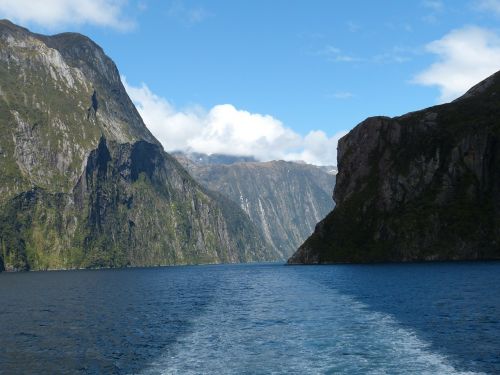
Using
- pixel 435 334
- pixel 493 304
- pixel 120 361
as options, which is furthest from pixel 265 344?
pixel 493 304

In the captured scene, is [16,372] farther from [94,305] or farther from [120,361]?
[94,305]

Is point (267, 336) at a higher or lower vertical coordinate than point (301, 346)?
lower

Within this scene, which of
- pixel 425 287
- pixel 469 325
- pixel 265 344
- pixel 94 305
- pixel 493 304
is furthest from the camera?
pixel 425 287

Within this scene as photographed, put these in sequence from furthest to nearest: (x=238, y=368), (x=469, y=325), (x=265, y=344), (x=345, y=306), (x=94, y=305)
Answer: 1. (x=94, y=305)
2. (x=345, y=306)
3. (x=469, y=325)
4. (x=265, y=344)
5. (x=238, y=368)

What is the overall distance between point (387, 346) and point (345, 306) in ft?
107

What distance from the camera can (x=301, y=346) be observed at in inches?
1996

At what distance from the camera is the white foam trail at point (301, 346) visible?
1689 inches

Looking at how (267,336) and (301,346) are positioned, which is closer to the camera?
(301,346)

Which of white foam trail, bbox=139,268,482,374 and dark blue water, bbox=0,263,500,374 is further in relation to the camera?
dark blue water, bbox=0,263,500,374

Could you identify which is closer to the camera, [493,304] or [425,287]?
[493,304]

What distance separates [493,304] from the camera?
244 ft

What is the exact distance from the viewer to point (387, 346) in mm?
50281

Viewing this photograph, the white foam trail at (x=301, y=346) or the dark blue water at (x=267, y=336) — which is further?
the dark blue water at (x=267, y=336)

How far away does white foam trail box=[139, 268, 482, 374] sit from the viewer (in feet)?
141
